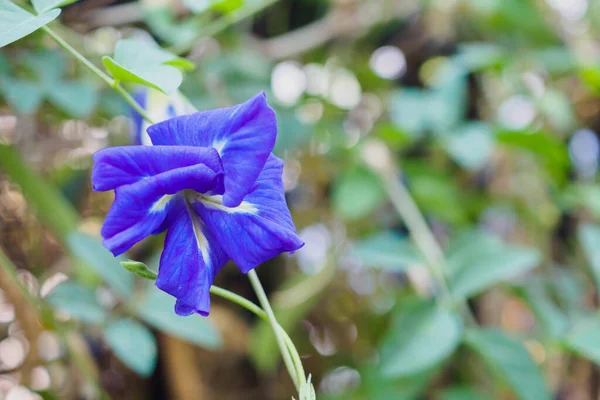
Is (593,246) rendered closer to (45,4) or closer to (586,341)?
(586,341)

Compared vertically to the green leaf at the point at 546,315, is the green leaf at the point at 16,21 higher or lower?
higher

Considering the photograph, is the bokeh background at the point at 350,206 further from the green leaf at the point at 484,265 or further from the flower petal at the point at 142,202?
the flower petal at the point at 142,202

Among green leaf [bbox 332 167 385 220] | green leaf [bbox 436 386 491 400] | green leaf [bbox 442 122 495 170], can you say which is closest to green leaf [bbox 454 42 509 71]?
green leaf [bbox 442 122 495 170]

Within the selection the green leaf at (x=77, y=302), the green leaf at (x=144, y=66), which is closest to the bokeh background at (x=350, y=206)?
the green leaf at (x=77, y=302)

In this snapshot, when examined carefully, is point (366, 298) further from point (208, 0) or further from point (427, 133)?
point (208, 0)

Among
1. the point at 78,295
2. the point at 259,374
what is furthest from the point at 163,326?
the point at 259,374
